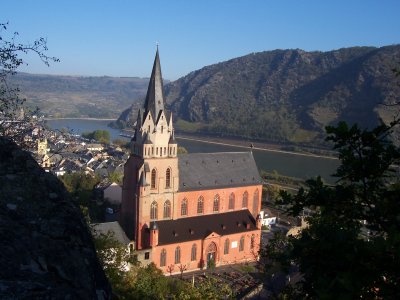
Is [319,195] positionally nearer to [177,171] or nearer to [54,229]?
[54,229]

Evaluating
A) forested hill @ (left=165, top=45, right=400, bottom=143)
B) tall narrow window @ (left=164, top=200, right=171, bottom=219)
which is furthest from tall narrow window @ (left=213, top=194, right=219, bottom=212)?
forested hill @ (left=165, top=45, right=400, bottom=143)

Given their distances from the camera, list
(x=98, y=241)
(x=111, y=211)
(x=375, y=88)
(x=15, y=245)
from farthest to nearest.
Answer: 1. (x=375, y=88)
2. (x=111, y=211)
3. (x=98, y=241)
4. (x=15, y=245)

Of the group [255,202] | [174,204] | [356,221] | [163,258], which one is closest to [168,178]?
[174,204]

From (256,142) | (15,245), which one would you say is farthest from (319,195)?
(256,142)

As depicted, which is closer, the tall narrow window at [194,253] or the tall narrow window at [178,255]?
the tall narrow window at [178,255]

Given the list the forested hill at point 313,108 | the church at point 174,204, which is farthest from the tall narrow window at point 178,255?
the forested hill at point 313,108

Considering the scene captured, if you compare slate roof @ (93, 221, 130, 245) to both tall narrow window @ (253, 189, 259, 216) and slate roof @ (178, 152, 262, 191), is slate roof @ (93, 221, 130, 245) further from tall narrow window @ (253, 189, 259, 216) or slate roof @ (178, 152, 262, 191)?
tall narrow window @ (253, 189, 259, 216)

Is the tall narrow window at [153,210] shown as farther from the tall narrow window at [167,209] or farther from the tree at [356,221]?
the tree at [356,221]

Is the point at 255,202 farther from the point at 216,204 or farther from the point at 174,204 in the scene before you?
the point at 174,204
